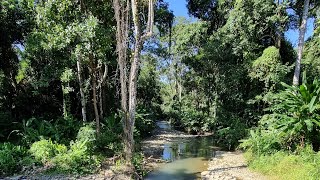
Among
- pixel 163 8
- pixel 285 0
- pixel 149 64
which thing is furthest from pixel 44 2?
pixel 149 64

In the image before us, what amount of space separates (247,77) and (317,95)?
700 cm

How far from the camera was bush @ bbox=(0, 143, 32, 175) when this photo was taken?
921cm

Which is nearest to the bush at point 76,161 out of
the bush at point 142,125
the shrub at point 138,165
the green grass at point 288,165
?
the shrub at point 138,165

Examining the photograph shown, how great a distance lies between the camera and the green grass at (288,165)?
827cm

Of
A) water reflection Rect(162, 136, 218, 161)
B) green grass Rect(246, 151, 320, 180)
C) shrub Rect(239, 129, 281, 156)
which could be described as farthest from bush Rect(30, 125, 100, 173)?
shrub Rect(239, 129, 281, 156)

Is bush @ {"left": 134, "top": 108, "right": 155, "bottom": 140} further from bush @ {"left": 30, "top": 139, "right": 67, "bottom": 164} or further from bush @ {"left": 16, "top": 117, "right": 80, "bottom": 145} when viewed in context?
bush @ {"left": 30, "top": 139, "right": 67, "bottom": 164}

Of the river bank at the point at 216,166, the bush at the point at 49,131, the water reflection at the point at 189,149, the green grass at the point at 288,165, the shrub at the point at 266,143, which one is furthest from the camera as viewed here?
the water reflection at the point at 189,149

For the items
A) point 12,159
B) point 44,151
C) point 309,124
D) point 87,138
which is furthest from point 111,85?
point 309,124

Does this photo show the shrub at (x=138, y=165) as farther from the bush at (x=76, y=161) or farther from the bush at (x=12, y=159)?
the bush at (x=12, y=159)

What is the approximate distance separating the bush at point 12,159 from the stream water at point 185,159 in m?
4.27

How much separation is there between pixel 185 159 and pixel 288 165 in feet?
17.9

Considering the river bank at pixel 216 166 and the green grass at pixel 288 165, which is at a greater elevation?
the green grass at pixel 288 165

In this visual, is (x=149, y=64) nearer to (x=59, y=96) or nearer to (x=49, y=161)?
(x=59, y=96)

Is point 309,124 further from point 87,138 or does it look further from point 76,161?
point 87,138
